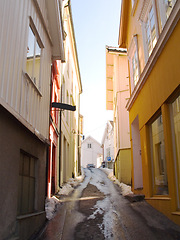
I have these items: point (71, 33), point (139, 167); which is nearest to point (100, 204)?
point (139, 167)

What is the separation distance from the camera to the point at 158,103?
22.6 feet

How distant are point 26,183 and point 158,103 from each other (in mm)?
3749

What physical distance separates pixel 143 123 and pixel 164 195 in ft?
8.82

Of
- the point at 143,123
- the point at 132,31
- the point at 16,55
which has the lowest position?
the point at 143,123

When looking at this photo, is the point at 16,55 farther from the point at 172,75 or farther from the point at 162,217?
the point at 162,217

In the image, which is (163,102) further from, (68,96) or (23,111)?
(68,96)

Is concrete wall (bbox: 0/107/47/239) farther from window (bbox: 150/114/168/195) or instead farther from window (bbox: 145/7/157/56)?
window (bbox: 145/7/157/56)

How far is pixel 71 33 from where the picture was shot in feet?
62.3

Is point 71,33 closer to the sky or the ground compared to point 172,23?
closer to the sky

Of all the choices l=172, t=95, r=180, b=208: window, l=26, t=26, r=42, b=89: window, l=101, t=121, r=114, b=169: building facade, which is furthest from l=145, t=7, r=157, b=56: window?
l=101, t=121, r=114, b=169: building facade

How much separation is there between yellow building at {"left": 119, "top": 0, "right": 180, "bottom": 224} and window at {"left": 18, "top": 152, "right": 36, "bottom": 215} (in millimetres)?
3016

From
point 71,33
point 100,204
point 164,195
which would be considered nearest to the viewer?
point 164,195

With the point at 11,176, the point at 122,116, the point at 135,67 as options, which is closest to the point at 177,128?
the point at 11,176

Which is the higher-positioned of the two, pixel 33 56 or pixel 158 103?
pixel 33 56
